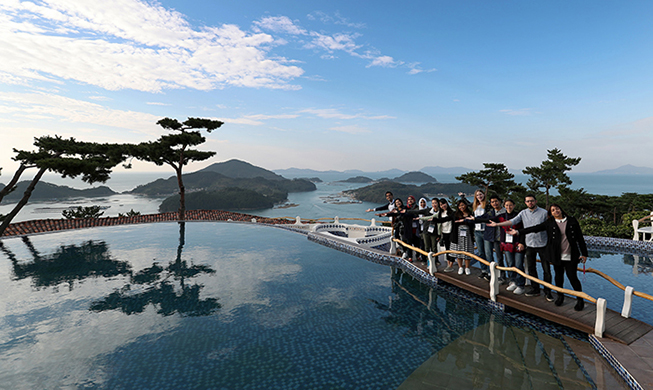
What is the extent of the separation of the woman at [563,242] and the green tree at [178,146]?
23668 millimetres

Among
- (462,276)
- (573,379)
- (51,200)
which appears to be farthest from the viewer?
(51,200)

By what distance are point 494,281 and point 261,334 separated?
5.22 meters

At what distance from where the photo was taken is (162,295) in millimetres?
7668

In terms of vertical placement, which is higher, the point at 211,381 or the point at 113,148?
the point at 113,148

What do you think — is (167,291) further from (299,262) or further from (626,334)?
(626,334)

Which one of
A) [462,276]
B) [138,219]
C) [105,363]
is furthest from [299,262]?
[138,219]

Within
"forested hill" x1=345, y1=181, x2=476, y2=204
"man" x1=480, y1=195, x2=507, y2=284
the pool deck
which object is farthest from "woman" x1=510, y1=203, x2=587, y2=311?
"forested hill" x1=345, y1=181, x2=476, y2=204

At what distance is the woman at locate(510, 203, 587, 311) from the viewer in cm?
493

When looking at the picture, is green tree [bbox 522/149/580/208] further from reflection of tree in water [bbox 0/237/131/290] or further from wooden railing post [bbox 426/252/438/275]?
reflection of tree in water [bbox 0/237/131/290]

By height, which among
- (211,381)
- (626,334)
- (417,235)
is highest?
(417,235)

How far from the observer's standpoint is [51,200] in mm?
156625

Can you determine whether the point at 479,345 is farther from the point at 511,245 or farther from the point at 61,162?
the point at 61,162

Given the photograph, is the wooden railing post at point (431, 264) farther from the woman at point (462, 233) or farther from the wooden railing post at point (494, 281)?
the wooden railing post at point (494, 281)

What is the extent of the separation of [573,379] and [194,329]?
6.76m
